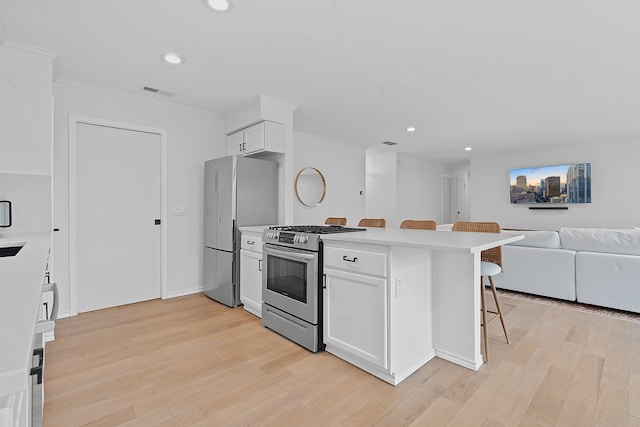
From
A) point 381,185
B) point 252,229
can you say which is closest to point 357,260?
point 252,229

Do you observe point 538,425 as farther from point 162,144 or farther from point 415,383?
point 162,144

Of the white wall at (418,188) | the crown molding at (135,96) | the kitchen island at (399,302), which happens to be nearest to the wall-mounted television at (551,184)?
the white wall at (418,188)

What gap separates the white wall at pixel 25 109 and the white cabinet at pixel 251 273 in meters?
1.72

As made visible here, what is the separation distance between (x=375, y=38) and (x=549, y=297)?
3.38 metres

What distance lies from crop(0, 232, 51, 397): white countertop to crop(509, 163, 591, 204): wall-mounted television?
766 cm

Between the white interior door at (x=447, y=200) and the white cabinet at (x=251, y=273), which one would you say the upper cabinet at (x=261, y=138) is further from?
the white interior door at (x=447, y=200)

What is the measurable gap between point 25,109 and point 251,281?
2293 mm

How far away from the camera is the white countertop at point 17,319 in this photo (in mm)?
389

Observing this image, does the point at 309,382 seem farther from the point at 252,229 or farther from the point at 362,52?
the point at 362,52

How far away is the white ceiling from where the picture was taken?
1.99m

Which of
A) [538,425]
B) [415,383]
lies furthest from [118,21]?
[538,425]

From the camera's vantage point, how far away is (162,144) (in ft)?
12.0

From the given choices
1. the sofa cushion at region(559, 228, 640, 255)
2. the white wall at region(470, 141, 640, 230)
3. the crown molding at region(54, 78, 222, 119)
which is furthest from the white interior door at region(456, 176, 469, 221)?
the crown molding at region(54, 78, 222, 119)

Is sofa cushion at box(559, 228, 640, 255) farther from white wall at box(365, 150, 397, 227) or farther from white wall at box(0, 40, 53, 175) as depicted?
white wall at box(0, 40, 53, 175)
